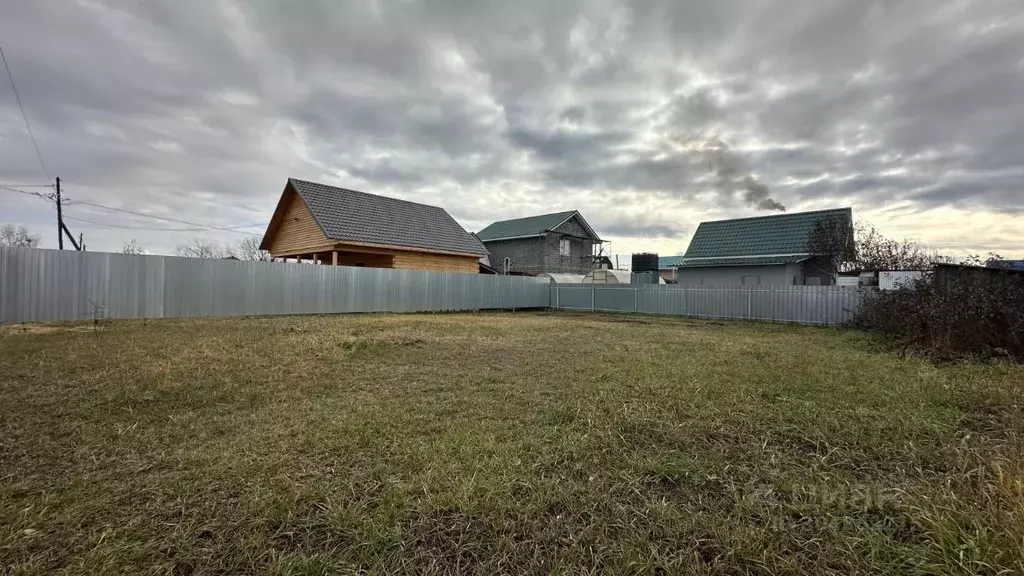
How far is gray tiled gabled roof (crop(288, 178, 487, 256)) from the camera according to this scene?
52.6ft

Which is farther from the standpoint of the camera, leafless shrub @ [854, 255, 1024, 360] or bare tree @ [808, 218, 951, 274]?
bare tree @ [808, 218, 951, 274]

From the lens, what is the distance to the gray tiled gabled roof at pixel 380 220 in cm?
1603

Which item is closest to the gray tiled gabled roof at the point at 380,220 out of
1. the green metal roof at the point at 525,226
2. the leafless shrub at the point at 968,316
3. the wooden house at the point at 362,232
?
the wooden house at the point at 362,232

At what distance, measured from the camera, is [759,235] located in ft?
63.3

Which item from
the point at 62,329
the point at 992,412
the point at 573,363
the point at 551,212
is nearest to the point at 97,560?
the point at 573,363

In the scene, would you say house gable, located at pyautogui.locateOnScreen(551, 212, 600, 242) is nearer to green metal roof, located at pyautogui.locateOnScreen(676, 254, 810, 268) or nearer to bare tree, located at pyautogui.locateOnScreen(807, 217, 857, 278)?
green metal roof, located at pyautogui.locateOnScreen(676, 254, 810, 268)

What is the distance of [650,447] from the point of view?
267cm

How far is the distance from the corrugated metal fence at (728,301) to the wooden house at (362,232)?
6172mm

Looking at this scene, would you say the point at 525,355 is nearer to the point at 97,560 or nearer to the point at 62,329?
the point at 97,560

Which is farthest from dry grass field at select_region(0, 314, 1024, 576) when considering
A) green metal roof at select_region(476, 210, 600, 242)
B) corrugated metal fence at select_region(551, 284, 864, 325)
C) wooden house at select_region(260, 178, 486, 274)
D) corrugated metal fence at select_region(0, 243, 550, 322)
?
green metal roof at select_region(476, 210, 600, 242)

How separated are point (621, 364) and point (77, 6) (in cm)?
1092

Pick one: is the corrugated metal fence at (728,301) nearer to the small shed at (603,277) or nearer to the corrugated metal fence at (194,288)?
the small shed at (603,277)

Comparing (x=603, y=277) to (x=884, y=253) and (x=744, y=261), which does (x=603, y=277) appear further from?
(x=884, y=253)

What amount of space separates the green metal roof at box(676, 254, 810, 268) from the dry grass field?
14106 mm
